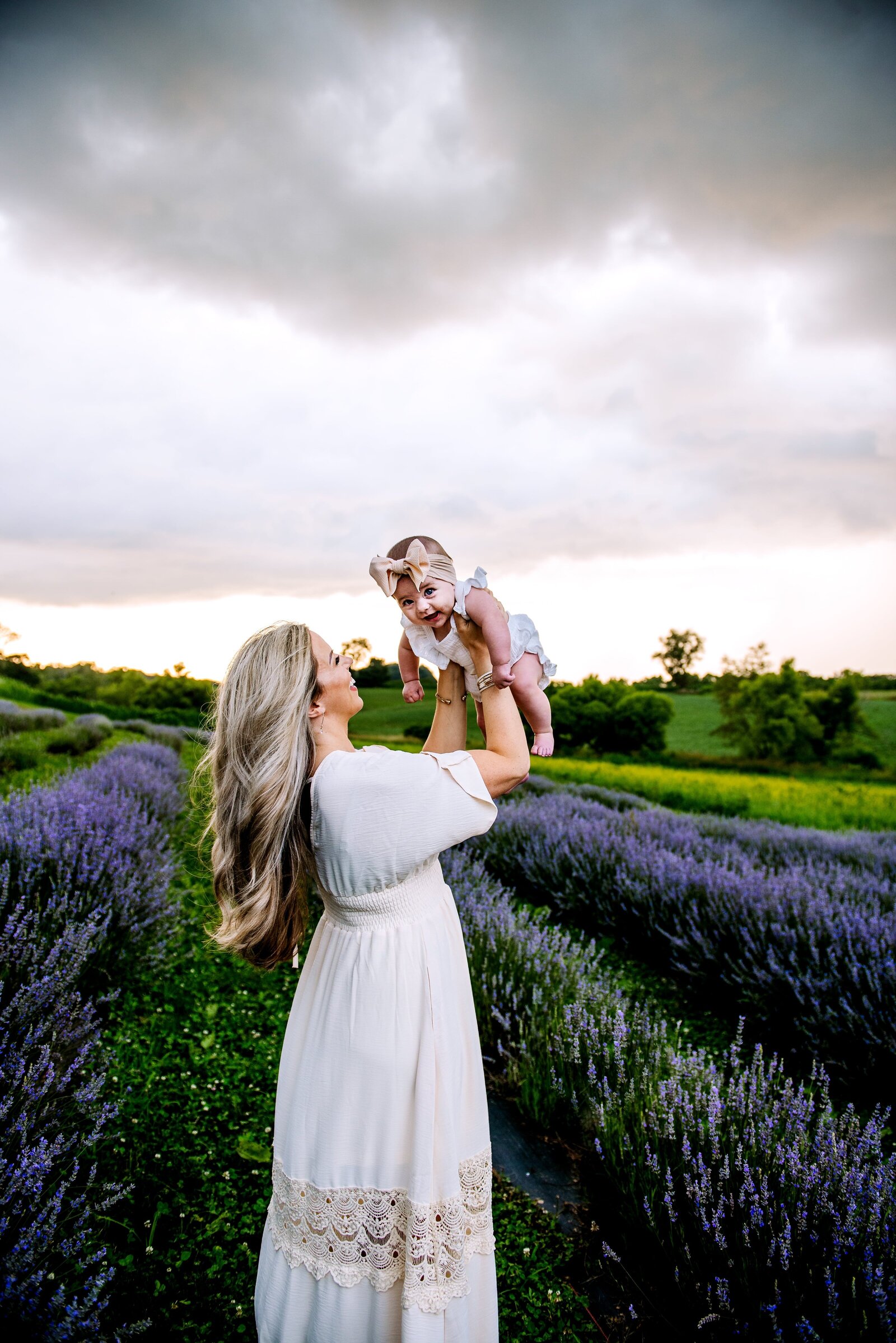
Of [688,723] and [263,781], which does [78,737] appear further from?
[263,781]

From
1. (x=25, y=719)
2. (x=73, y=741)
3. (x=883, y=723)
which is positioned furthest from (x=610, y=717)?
(x=25, y=719)

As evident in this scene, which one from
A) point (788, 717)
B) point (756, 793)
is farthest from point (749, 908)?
point (788, 717)

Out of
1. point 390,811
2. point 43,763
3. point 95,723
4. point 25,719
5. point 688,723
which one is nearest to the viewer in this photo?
point 390,811

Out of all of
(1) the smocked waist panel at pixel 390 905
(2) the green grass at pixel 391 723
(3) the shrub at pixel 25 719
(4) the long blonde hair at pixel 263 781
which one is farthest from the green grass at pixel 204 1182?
(3) the shrub at pixel 25 719

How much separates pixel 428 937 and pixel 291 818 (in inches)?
15.0

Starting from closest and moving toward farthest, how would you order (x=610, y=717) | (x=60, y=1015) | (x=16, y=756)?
(x=60, y=1015)
(x=16, y=756)
(x=610, y=717)

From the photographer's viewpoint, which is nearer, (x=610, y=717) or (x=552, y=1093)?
(x=552, y=1093)

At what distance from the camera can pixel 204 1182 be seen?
95.0 inches

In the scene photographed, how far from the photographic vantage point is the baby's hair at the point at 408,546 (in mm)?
1673

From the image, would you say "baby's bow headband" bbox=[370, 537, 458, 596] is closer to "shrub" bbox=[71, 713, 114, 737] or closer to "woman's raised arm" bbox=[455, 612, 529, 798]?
"woman's raised arm" bbox=[455, 612, 529, 798]

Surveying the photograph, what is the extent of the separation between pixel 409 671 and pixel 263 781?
57cm

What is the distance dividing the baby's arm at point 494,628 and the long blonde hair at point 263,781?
370mm

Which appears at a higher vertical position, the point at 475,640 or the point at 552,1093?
the point at 475,640

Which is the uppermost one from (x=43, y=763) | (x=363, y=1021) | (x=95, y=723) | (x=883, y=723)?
(x=883, y=723)
